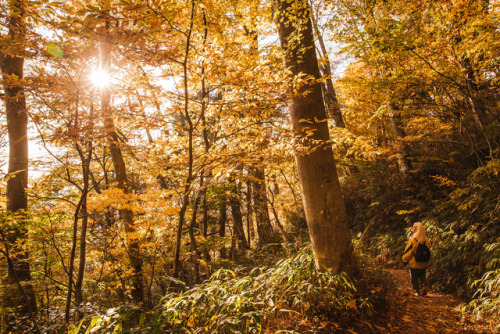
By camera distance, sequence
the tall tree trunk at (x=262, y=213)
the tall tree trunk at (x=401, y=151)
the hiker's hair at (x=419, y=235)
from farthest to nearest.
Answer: the tall tree trunk at (x=262, y=213) < the tall tree trunk at (x=401, y=151) < the hiker's hair at (x=419, y=235)

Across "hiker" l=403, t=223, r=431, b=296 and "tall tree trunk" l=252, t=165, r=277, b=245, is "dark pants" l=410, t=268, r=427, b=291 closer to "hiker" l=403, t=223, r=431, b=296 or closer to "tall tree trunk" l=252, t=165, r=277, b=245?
"hiker" l=403, t=223, r=431, b=296

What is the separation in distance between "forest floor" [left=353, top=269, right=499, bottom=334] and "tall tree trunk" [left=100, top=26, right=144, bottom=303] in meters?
4.41

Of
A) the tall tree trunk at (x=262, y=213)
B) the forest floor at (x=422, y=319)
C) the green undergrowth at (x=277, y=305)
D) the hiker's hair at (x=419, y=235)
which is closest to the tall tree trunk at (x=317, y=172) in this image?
the green undergrowth at (x=277, y=305)

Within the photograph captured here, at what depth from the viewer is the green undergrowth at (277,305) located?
2.62 meters

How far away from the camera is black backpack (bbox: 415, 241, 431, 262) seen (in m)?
4.74

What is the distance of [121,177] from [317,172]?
6101 millimetres

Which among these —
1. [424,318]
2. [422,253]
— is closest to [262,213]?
[422,253]

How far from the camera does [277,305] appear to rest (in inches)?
119

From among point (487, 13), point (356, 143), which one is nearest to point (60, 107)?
point (356, 143)

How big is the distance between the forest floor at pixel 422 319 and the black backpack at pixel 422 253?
0.70m

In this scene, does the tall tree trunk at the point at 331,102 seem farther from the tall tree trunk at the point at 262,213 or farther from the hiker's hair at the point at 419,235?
the hiker's hair at the point at 419,235

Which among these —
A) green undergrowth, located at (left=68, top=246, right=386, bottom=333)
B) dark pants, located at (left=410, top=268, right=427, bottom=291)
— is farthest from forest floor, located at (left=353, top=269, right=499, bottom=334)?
dark pants, located at (left=410, top=268, right=427, bottom=291)

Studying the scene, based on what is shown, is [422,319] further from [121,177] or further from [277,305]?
[121,177]

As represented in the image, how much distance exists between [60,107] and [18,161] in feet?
11.1
